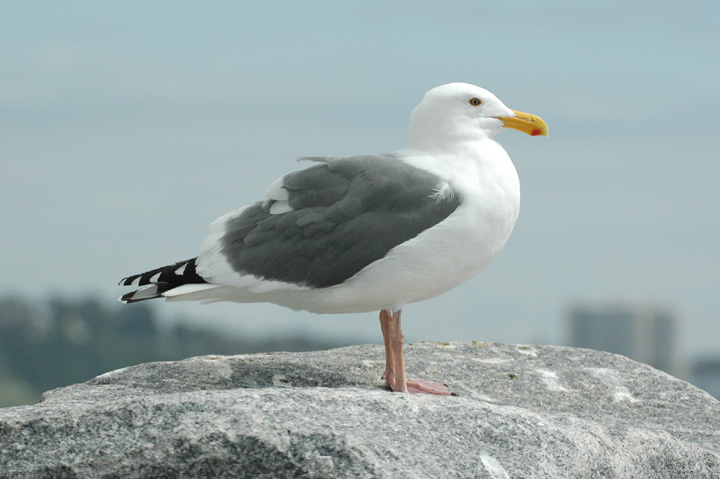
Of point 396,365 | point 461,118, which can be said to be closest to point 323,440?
point 396,365

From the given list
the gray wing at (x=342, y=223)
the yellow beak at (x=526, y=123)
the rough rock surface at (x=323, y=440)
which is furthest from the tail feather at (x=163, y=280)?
the yellow beak at (x=526, y=123)

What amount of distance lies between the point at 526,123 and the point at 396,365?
82.9 inches

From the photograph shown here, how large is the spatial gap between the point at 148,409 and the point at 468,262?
2.55 m

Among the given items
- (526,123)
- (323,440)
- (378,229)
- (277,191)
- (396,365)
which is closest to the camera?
(323,440)

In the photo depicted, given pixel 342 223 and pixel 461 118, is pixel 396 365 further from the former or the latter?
pixel 461 118

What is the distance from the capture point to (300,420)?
4.66m

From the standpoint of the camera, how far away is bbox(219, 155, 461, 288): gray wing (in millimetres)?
6109

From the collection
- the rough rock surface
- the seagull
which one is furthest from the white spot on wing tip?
the rough rock surface

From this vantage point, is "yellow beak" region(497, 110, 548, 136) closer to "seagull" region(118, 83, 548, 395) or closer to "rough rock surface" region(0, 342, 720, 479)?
"seagull" region(118, 83, 548, 395)

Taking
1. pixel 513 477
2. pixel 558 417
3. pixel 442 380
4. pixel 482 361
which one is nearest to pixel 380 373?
pixel 442 380

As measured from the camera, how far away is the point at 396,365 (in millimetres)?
6699

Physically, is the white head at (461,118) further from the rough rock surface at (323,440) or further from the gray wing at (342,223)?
the rough rock surface at (323,440)

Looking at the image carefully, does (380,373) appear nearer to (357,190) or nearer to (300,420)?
(357,190)

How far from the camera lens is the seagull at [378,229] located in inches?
241
